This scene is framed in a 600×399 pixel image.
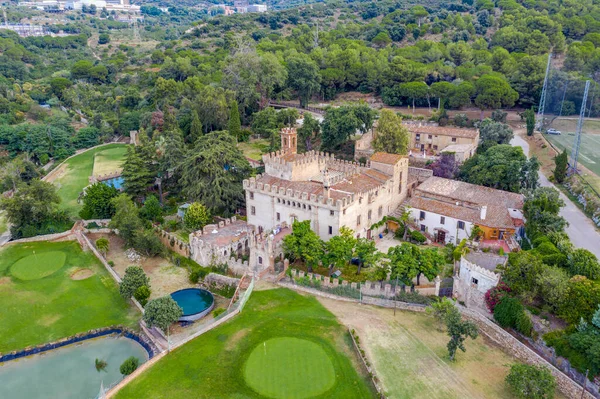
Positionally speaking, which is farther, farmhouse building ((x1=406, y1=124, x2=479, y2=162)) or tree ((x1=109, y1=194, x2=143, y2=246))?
farmhouse building ((x1=406, y1=124, x2=479, y2=162))

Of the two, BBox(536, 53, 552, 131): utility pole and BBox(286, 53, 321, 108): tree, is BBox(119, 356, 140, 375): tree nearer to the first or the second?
BBox(286, 53, 321, 108): tree

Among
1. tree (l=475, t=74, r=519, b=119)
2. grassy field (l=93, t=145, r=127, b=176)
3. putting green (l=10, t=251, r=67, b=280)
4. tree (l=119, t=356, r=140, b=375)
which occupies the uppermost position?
tree (l=475, t=74, r=519, b=119)

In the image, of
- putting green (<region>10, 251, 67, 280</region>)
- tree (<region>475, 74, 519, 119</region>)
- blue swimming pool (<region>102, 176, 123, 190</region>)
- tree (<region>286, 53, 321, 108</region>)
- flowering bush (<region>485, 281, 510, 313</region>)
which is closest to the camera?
flowering bush (<region>485, 281, 510, 313</region>)

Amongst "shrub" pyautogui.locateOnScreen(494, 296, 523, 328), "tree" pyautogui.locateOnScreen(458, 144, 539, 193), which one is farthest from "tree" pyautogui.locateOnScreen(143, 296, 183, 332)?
"tree" pyautogui.locateOnScreen(458, 144, 539, 193)

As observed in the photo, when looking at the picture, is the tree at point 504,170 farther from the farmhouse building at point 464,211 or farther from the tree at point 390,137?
the tree at point 390,137

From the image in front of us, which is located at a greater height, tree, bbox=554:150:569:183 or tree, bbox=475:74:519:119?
tree, bbox=475:74:519:119

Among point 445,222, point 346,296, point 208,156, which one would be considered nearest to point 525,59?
point 445,222

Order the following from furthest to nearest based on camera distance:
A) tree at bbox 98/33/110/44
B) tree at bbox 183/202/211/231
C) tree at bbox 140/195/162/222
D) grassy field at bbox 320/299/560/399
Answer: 1. tree at bbox 98/33/110/44
2. tree at bbox 140/195/162/222
3. tree at bbox 183/202/211/231
4. grassy field at bbox 320/299/560/399
